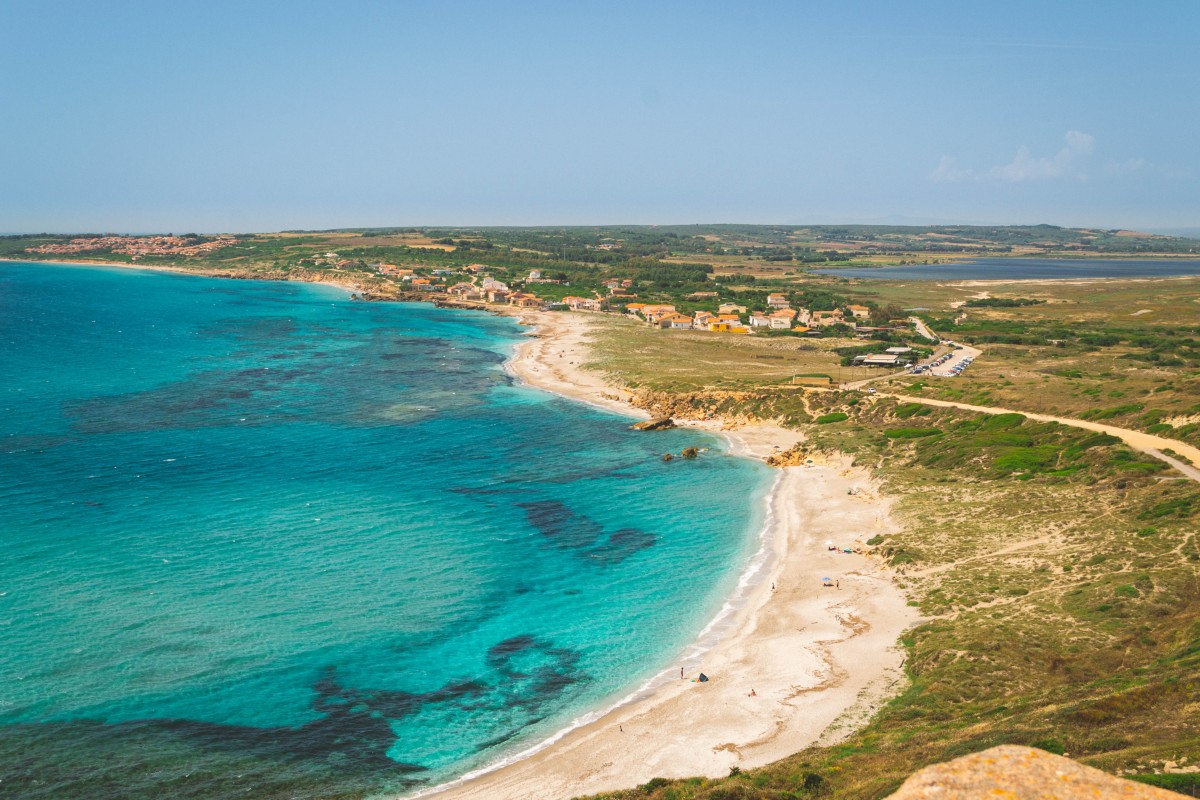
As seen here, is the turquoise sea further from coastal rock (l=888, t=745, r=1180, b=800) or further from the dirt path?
the dirt path

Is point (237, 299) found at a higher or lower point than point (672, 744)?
higher

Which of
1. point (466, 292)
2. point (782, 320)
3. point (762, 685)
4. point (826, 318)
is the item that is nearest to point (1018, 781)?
point (762, 685)

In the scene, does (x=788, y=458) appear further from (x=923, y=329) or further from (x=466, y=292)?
(x=466, y=292)

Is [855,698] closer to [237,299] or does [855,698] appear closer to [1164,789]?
[1164,789]

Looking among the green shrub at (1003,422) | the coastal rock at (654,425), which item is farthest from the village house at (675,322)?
the green shrub at (1003,422)

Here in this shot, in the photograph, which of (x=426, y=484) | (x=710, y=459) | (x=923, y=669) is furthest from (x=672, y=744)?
(x=710, y=459)

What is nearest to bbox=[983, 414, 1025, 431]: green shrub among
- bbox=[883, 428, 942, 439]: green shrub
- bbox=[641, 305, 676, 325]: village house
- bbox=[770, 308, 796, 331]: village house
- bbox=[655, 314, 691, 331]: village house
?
bbox=[883, 428, 942, 439]: green shrub

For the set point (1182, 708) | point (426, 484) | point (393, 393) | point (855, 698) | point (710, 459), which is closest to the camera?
point (1182, 708)
